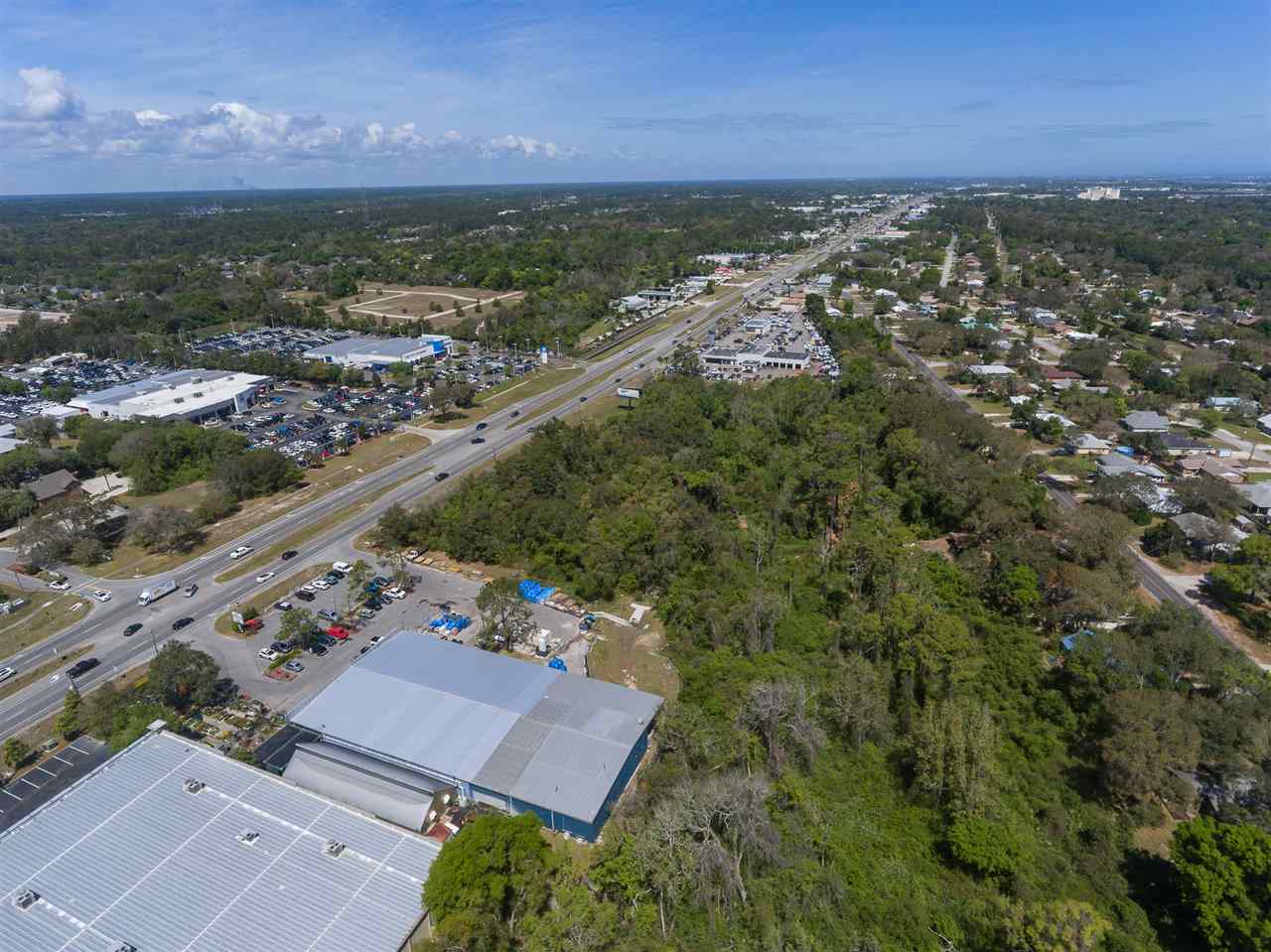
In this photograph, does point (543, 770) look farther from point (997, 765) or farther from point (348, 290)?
point (348, 290)

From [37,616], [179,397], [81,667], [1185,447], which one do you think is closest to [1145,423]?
[1185,447]

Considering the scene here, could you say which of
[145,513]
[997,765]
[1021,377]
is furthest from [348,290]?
[997,765]

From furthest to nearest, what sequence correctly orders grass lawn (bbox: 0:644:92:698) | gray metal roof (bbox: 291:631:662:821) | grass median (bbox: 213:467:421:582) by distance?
grass median (bbox: 213:467:421:582)
grass lawn (bbox: 0:644:92:698)
gray metal roof (bbox: 291:631:662:821)

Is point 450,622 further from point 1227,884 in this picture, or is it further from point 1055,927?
point 1227,884

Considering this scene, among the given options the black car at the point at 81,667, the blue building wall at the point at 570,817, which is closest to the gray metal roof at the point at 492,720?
the blue building wall at the point at 570,817

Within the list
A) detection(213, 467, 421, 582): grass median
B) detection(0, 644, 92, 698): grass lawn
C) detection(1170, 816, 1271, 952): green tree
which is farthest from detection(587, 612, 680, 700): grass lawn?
detection(0, 644, 92, 698): grass lawn

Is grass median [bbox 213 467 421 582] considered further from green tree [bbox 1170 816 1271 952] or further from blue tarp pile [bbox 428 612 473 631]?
green tree [bbox 1170 816 1271 952]
